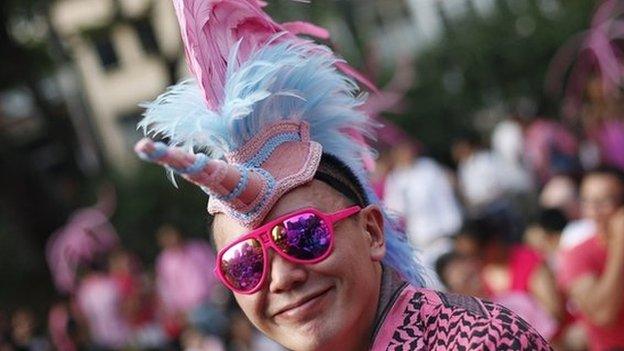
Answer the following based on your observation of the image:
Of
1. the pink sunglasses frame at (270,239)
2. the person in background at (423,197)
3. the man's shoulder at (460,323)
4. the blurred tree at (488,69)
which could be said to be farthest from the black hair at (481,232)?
the blurred tree at (488,69)

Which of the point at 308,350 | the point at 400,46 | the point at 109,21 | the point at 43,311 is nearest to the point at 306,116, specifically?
the point at 308,350

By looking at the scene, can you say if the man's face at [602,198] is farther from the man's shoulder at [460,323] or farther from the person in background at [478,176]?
the person in background at [478,176]

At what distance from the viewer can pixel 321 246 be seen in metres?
2.89

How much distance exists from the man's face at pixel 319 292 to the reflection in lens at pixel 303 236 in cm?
3

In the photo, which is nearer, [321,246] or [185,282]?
[321,246]

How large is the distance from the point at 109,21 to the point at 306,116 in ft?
77.9

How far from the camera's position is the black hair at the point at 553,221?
7.22 meters

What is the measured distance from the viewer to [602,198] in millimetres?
5457

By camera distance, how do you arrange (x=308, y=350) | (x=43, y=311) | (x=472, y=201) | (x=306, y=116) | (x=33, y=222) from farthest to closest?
1. (x=33, y=222)
2. (x=43, y=311)
3. (x=472, y=201)
4. (x=306, y=116)
5. (x=308, y=350)

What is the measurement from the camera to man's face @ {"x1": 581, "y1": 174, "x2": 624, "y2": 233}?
17.8 feet

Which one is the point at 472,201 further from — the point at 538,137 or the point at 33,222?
the point at 33,222

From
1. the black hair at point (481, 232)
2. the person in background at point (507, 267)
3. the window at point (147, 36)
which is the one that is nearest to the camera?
the person in background at point (507, 267)

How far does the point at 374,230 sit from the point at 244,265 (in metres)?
0.36

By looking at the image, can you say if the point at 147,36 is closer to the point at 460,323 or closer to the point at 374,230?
the point at 374,230
